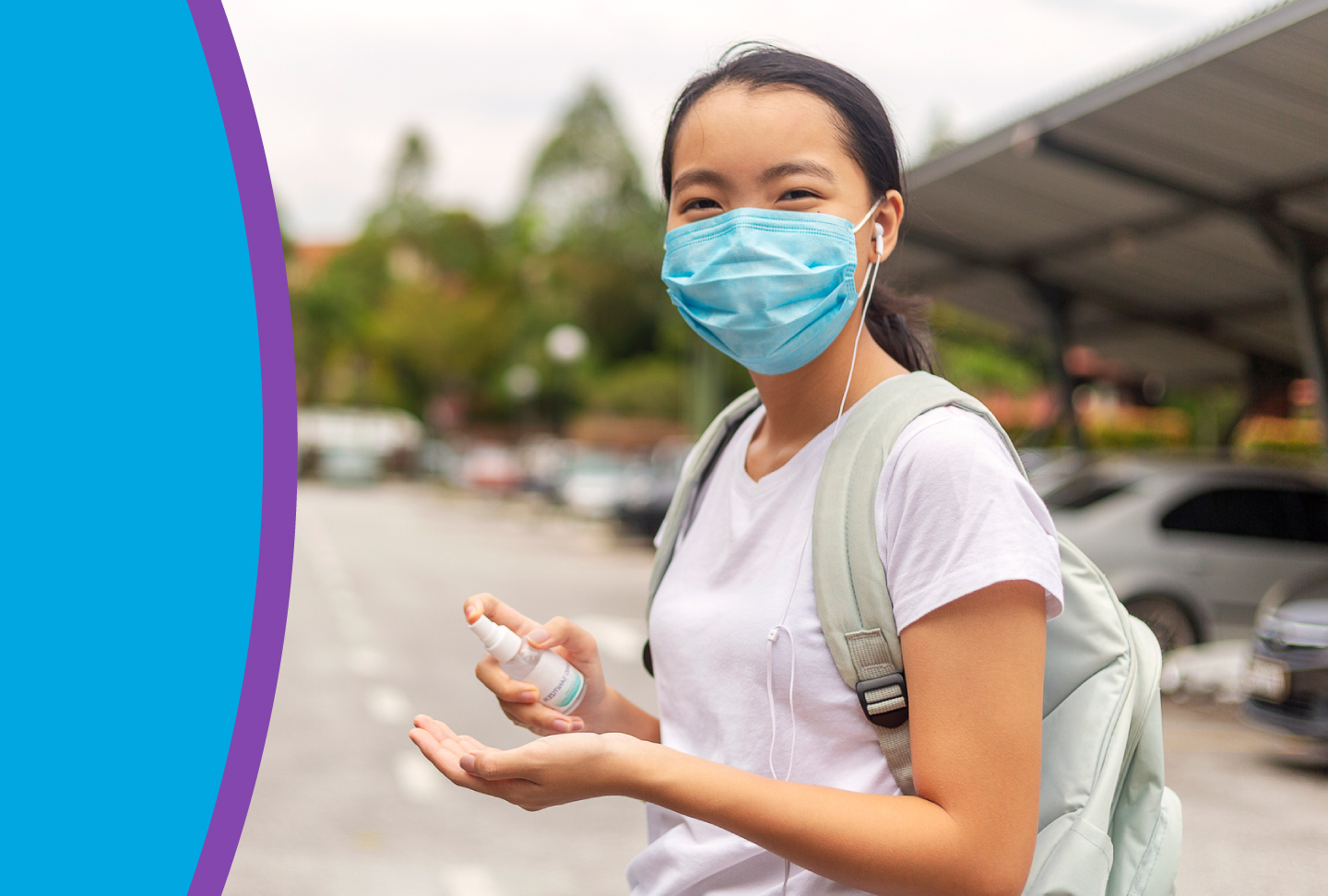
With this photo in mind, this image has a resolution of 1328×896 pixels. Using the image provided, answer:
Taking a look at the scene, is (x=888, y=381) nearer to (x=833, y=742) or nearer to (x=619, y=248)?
(x=833, y=742)

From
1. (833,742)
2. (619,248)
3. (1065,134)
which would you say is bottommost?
(619,248)

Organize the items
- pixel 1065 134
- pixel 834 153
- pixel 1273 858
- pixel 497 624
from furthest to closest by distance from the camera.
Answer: pixel 1065 134, pixel 1273 858, pixel 497 624, pixel 834 153

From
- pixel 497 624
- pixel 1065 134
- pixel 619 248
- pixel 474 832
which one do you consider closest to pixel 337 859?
pixel 474 832

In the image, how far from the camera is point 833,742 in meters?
1.38

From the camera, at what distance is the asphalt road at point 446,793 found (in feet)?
15.8

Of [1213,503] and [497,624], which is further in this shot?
[1213,503]

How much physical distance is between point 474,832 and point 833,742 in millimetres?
4294

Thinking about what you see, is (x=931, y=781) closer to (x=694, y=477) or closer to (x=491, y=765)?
(x=491, y=765)

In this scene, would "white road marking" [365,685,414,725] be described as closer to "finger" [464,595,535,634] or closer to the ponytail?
"finger" [464,595,535,634]

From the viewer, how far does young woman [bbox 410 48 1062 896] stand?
1250mm

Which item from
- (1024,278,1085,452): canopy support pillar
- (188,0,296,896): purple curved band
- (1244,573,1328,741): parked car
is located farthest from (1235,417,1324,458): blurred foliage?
(188,0,296,896): purple curved band

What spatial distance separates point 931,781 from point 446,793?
502 cm

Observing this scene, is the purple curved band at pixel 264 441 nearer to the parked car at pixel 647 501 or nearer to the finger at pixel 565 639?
the finger at pixel 565 639

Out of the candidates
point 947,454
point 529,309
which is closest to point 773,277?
point 947,454
